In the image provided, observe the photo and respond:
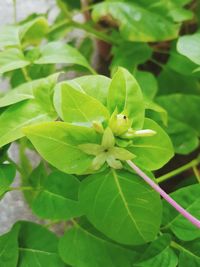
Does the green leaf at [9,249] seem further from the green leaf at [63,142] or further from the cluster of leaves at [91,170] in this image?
the green leaf at [63,142]

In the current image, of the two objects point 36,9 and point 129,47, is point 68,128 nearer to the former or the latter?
point 129,47

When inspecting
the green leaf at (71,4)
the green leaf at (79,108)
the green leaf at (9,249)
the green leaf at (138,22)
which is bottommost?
the green leaf at (9,249)

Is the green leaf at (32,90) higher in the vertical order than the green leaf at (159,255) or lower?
higher

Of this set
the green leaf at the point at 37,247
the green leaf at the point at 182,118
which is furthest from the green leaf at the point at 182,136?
the green leaf at the point at 37,247

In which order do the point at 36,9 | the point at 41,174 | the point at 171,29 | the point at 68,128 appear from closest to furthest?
the point at 68,128 < the point at 41,174 < the point at 171,29 < the point at 36,9

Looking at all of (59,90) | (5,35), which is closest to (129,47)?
(5,35)

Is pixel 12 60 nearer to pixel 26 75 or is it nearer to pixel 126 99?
pixel 26 75

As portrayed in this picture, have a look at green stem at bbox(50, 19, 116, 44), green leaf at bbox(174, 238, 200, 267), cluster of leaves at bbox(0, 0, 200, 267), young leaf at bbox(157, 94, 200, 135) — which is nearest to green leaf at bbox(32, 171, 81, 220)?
cluster of leaves at bbox(0, 0, 200, 267)
